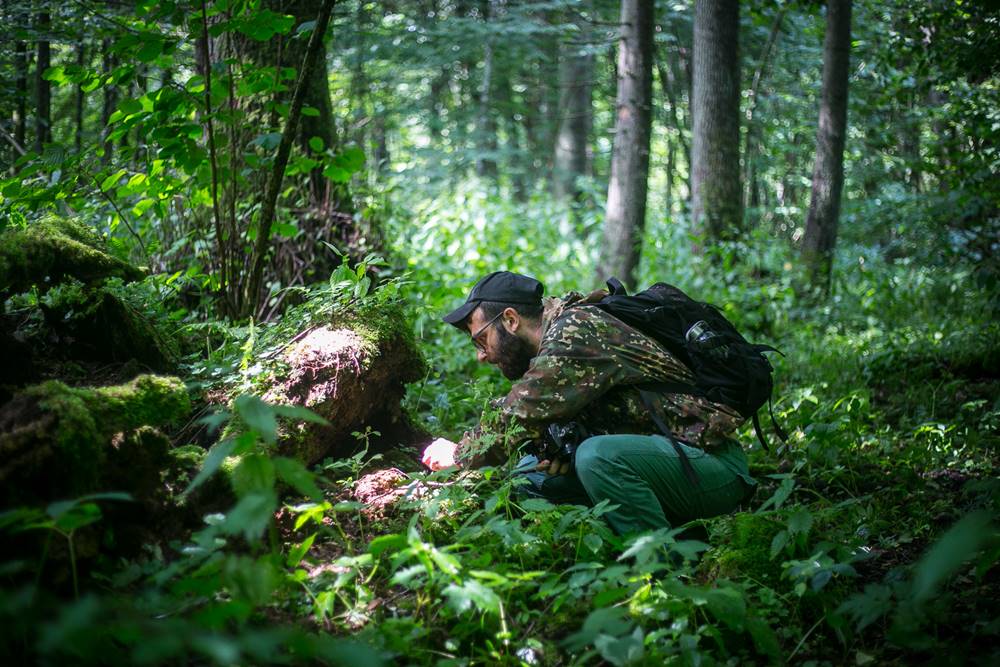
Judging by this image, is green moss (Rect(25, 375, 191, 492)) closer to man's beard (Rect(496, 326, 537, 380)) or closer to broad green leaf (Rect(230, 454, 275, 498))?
broad green leaf (Rect(230, 454, 275, 498))

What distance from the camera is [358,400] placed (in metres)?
3.93

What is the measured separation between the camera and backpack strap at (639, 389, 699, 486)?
3.51 meters

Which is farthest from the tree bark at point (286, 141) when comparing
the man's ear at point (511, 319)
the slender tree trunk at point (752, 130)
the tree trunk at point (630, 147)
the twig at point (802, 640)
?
the slender tree trunk at point (752, 130)

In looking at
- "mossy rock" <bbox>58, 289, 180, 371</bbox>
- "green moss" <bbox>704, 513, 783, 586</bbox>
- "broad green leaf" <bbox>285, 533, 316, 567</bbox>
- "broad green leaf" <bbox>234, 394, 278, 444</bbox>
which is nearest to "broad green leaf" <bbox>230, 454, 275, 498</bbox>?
"broad green leaf" <bbox>234, 394, 278, 444</bbox>

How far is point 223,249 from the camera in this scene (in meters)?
4.51

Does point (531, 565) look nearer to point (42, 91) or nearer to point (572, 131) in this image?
point (42, 91)

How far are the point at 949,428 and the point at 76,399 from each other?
516cm

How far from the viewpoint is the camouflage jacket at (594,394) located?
11.3 ft

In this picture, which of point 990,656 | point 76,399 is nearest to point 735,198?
point 990,656

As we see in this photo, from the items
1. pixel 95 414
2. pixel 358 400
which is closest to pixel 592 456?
pixel 358 400

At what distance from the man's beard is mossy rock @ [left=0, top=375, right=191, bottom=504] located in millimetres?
1620

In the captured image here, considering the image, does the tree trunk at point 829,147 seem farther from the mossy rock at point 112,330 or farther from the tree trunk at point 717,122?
the mossy rock at point 112,330

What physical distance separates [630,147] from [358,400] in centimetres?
626

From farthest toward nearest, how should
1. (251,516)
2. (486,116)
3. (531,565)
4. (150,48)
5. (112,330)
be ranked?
1. (486,116)
2. (150,48)
3. (112,330)
4. (531,565)
5. (251,516)
